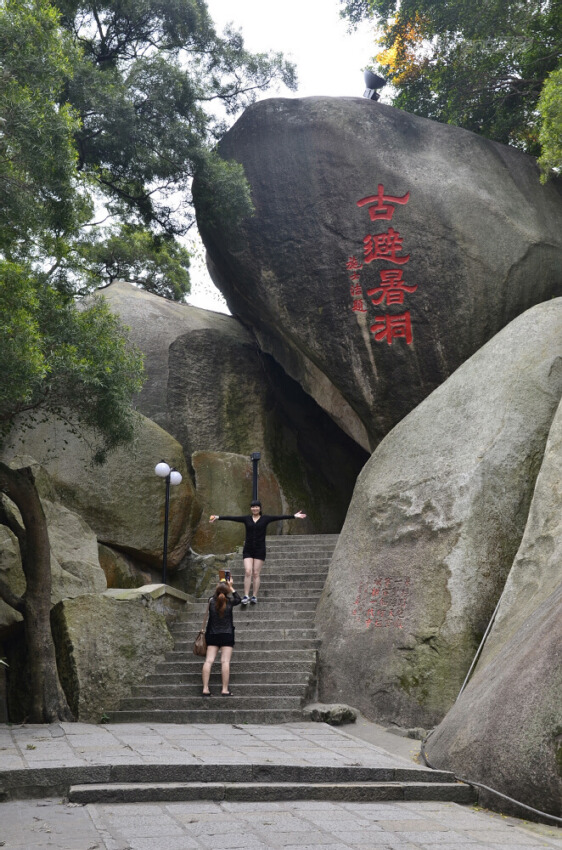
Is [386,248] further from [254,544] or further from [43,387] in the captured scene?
[43,387]

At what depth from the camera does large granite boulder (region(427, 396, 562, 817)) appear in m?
5.43

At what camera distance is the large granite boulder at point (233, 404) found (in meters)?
15.8

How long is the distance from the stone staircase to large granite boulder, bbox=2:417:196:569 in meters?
1.65

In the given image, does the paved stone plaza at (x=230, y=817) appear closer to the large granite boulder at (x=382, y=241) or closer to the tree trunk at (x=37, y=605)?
the tree trunk at (x=37, y=605)

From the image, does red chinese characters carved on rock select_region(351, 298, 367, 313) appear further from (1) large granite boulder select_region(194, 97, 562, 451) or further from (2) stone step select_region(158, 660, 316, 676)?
(2) stone step select_region(158, 660, 316, 676)

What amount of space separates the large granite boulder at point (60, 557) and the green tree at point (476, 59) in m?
10.9

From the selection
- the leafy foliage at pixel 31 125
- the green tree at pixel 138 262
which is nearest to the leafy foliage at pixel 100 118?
the leafy foliage at pixel 31 125

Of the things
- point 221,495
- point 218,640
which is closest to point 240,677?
point 218,640

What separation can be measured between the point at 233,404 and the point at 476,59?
8.25 meters

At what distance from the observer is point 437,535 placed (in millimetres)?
9680

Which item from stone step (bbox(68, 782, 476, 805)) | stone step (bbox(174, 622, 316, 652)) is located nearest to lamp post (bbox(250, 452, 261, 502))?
stone step (bbox(174, 622, 316, 652))

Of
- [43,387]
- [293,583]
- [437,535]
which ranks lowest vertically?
[293,583]

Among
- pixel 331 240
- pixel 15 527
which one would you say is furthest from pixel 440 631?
pixel 331 240

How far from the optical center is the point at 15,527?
9680 millimetres
